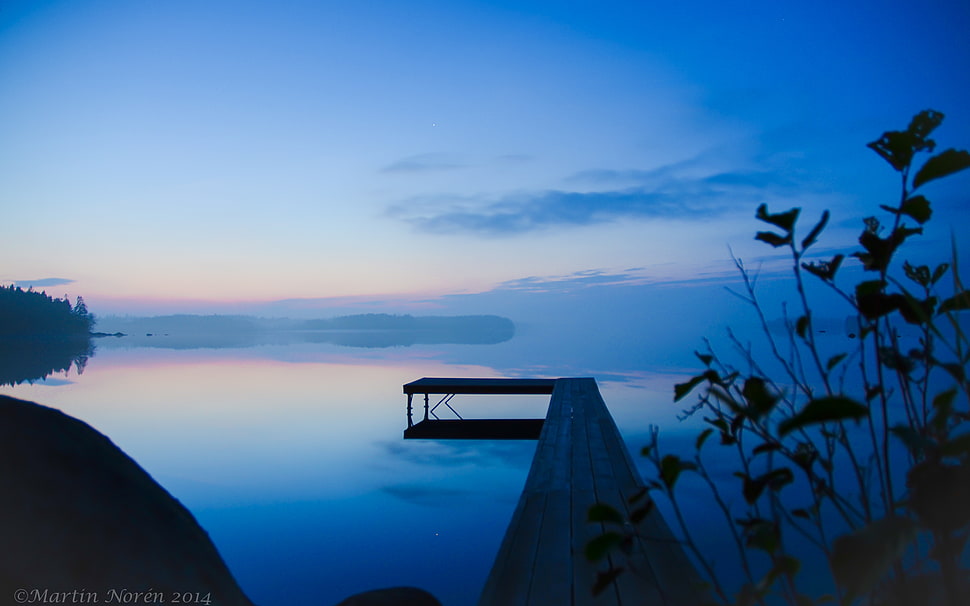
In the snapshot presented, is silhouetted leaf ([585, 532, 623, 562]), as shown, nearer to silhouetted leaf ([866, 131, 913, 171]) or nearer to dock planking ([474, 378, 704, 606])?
dock planking ([474, 378, 704, 606])

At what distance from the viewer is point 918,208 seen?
0.79 m

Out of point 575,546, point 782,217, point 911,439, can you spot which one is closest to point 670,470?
point 911,439

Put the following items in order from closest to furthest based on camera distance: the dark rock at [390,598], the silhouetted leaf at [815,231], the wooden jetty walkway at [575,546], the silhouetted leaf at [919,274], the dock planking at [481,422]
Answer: the silhouetted leaf at [815,231] → the silhouetted leaf at [919,274] → the dark rock at [390,598] → the wooden jetty walkway at [575,546] → the dock planking at [481,422]

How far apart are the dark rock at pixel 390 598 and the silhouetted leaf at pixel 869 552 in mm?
1951

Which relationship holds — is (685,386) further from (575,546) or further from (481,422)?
(481,422)

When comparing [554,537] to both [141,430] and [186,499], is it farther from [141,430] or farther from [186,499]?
[141,430]

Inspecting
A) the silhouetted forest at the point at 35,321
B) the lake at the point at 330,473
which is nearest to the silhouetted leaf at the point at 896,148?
the lake at the point at 330,473

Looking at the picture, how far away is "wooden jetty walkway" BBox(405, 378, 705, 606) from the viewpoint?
7.47 feet

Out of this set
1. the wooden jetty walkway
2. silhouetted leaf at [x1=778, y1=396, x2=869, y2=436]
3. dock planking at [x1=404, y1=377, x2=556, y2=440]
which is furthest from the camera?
dock planking at [x1=404, y1=377, x2=556, y2=440]

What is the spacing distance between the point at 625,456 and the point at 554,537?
6.44ft

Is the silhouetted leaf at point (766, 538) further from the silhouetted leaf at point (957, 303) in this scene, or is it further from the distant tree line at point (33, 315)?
the distant tree line at point (33, 315)

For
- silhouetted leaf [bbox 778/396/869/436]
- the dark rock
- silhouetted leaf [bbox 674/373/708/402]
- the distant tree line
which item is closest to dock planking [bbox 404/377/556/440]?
the dark rock

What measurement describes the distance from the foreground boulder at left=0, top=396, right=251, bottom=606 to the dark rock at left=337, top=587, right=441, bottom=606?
504 millimetres

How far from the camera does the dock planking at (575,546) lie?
7.47 feet
